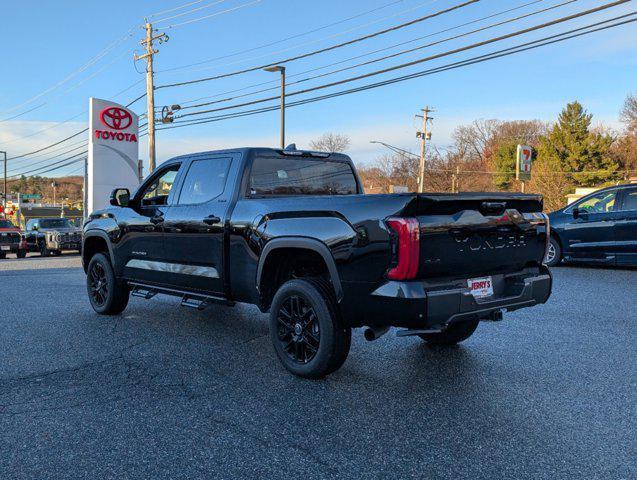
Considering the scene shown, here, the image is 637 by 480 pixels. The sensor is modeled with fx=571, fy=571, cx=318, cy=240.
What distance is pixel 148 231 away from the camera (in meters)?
6.39

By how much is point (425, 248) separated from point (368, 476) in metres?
1.56

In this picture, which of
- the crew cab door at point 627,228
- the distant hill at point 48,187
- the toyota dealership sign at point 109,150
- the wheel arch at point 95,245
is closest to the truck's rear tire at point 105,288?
the wheel arch at point 95,245

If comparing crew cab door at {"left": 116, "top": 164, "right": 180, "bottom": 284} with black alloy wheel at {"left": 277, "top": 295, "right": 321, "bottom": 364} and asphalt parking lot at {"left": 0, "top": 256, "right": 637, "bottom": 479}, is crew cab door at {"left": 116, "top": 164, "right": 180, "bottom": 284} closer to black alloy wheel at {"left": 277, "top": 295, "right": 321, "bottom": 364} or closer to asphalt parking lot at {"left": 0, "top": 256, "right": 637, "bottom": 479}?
asphalt parking lot at {"left": 0, "top": 256, "right": 637, "bottom": 479}

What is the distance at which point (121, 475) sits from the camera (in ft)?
9.65

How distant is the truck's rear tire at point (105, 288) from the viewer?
7.07m

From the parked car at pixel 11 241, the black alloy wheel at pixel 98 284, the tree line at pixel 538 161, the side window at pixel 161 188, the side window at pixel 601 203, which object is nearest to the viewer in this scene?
the side window at pixel 161 188

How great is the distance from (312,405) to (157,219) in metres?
3.12

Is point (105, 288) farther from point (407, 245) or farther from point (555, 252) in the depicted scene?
point (555, 252)

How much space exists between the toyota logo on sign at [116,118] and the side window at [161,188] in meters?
24.4

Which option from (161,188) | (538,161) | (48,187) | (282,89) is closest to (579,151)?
(538,161)

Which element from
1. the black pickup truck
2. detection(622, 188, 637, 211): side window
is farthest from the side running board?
detection(622, 188, 637, 211): side window

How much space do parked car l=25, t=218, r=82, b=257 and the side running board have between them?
18.0 meters

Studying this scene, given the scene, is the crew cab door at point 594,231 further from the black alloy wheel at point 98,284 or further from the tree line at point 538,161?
the tree line at point 538,161

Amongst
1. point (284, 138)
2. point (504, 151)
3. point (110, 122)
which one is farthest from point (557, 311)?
point (504, 151)
